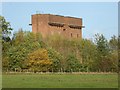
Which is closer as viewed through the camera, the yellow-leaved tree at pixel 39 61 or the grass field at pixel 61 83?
the grass field at pixel 61 83

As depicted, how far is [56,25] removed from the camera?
98438 millimetres

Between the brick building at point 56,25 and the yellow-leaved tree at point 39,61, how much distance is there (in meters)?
23.1

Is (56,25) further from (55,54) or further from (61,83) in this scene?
(61,83)

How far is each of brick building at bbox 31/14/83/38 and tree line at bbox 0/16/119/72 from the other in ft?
46.7

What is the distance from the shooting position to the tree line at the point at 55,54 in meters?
66.8

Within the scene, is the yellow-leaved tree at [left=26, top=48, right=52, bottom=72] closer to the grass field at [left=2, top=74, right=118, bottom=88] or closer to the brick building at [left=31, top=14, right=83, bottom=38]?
the brick building at [left=31, top=14, right=83, bottom=38]

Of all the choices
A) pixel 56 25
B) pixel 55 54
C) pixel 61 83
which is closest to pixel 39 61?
pixel 55 54

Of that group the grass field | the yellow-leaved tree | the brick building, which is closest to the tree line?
the yellow-leaved tree

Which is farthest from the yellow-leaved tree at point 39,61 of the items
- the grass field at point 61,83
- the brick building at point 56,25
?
the grass field at point 61,83

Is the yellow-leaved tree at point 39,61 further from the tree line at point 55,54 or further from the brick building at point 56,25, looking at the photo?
Answer: the brick building at point 56,25

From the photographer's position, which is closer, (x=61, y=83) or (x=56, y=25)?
(x=61, y=83)

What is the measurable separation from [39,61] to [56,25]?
1293 inches

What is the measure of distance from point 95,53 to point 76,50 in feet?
21.3

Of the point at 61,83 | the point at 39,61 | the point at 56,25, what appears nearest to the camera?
the point at 61,83
